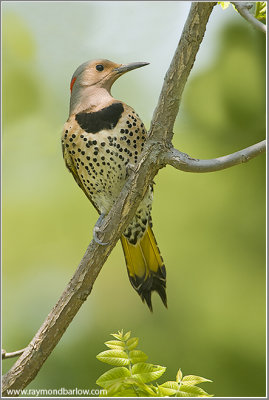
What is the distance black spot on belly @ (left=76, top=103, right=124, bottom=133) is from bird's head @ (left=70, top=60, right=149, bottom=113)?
0.19m

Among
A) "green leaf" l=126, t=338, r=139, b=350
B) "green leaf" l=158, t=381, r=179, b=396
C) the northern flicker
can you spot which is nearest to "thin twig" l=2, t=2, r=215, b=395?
the northern flicker

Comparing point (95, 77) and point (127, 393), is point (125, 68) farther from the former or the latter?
point (127, 393)

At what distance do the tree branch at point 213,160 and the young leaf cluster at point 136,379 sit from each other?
83cm

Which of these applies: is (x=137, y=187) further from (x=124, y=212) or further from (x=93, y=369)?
(x=93, y=369)

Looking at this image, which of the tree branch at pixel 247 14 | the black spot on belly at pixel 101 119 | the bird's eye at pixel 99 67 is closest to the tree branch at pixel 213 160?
the tree branch at pixel 247 14

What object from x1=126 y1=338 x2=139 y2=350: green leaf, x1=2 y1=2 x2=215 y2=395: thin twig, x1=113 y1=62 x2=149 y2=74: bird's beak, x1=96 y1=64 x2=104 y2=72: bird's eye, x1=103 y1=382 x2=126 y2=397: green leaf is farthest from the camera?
x1=96 y1=64 x2=104 y2=72: bird's eye

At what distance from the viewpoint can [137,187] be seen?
9.18 feet

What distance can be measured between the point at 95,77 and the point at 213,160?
1.31m

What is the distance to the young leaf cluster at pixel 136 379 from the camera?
84.3 inches

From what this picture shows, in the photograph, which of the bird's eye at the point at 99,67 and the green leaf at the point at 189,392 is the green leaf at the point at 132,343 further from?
the bird's eye at the point at 99,67

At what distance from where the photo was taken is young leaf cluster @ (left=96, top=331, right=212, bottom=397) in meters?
2.14

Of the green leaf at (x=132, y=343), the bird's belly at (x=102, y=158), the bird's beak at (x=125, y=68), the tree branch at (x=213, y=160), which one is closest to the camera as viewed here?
the green leaf at (x=132, y=343)

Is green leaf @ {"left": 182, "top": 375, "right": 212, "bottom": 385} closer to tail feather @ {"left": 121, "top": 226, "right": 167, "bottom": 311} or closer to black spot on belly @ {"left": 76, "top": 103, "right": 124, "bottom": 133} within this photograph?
tail feather @ {"left": 121, "top": 226, "right": 167, "bottom": 311}

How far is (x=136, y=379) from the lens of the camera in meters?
2.16
